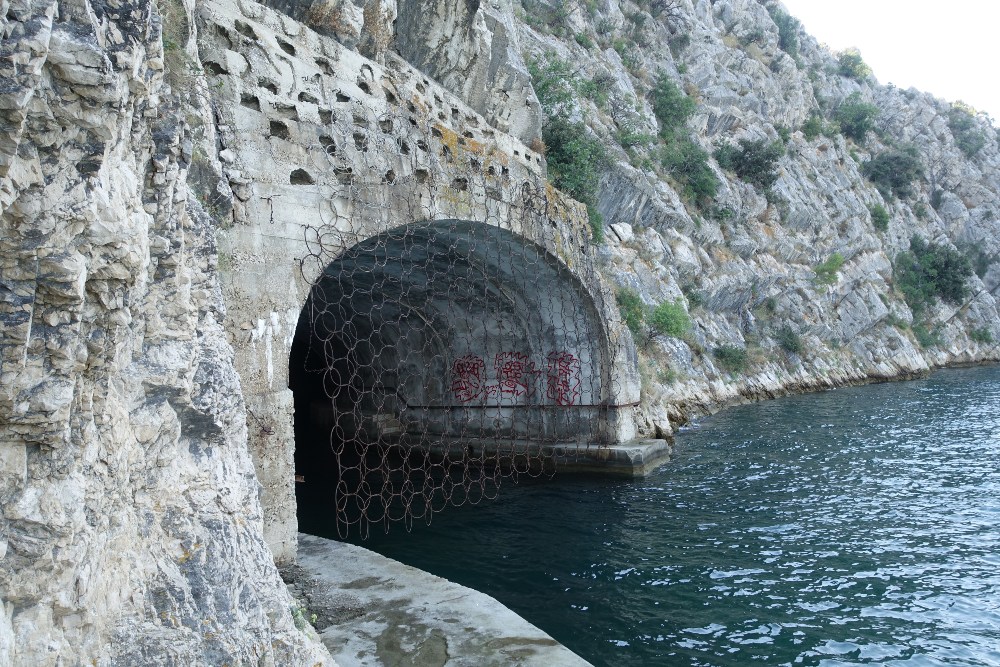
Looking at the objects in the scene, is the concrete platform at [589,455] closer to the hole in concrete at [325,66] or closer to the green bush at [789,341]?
the hole in concrete at [325,66]

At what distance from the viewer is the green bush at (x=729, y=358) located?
25.6m

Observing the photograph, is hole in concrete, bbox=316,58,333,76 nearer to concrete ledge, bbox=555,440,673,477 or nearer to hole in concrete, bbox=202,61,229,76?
hole in concrete, bbox=202,61,229,76

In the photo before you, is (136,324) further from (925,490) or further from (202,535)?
(925,490)

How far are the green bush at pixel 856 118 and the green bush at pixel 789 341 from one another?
2598 centimetres

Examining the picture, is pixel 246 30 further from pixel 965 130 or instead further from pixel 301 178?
pixel 965 130

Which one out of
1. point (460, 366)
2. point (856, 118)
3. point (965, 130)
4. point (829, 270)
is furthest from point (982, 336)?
point (460, 366)

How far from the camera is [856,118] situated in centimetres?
4894

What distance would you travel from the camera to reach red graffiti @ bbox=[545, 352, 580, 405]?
14445mm

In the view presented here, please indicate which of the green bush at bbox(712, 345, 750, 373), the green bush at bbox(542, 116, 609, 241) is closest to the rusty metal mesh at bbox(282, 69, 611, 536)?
the green bush at bbox(542, 116, 609, 241)

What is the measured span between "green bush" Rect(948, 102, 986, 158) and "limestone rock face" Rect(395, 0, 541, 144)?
58.6 m

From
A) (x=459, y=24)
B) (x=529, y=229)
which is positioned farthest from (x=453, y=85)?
(x=529, y=229)

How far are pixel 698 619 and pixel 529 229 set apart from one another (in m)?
6.59

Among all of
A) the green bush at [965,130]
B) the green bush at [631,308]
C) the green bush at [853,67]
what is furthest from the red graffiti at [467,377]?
the green bush at [965,130]

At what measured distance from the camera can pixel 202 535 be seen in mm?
3623
